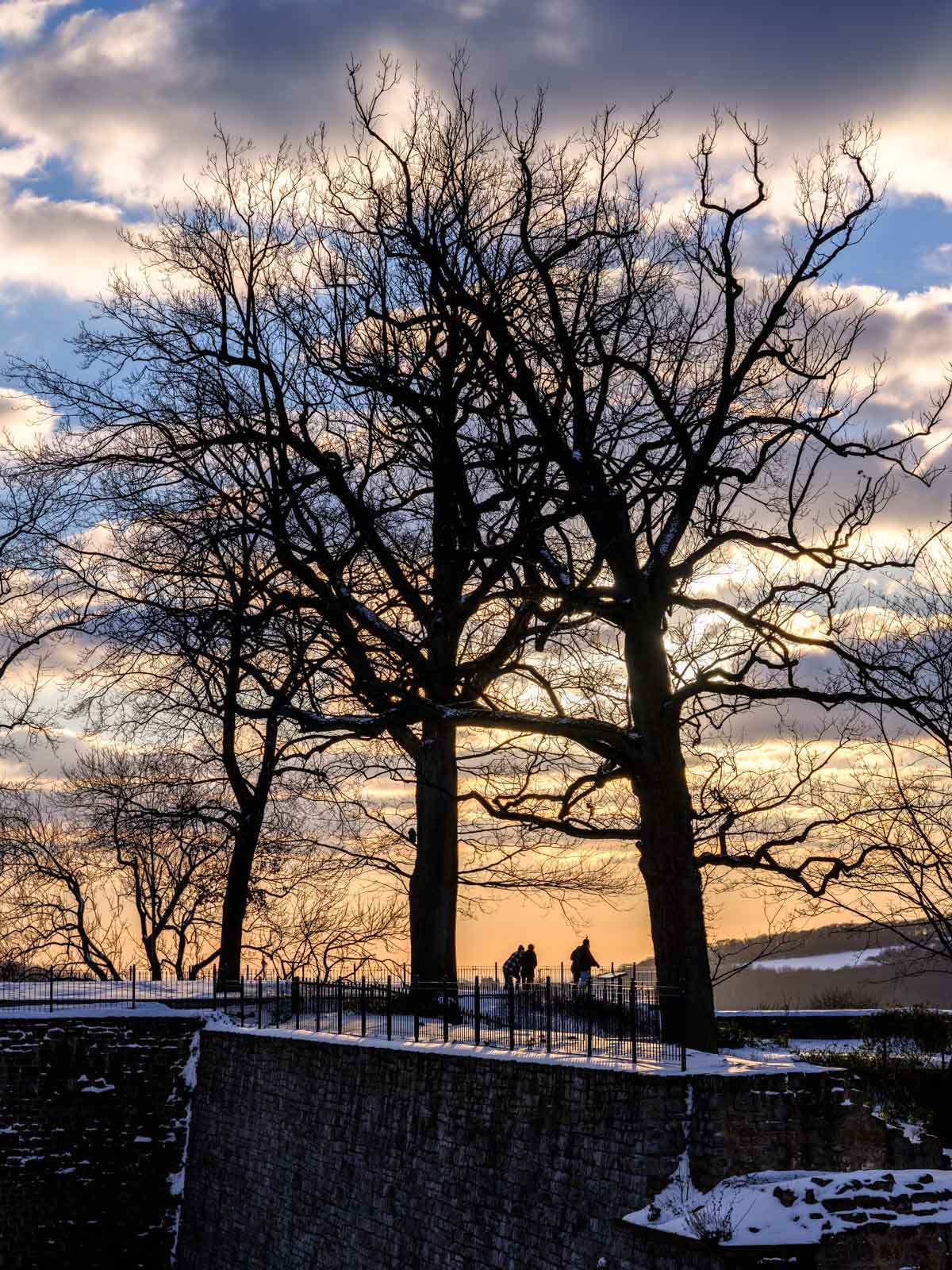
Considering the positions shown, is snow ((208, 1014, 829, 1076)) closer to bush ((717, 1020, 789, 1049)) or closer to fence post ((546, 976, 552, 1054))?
fence post ((546, 976, 552, 1054))

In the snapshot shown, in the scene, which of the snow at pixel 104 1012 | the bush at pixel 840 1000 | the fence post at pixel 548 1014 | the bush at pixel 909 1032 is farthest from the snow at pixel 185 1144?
the bush at pixel 840 1000

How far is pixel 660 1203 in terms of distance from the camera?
1409cm

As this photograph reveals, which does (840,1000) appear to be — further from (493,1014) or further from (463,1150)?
(463,1150)

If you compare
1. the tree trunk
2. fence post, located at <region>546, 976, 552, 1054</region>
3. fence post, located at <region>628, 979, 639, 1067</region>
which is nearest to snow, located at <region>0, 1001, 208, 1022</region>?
the tree trunk

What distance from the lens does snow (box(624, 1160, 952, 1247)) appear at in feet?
43.0

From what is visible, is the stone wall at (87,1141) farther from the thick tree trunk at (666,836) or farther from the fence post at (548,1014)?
the fence post at (548,1014)

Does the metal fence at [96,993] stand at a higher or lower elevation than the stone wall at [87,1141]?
higher

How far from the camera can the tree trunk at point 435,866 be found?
1086 inches

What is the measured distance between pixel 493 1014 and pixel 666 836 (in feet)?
15.0

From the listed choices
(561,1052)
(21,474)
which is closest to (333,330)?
(21,474)

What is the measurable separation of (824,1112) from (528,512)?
33.1ft

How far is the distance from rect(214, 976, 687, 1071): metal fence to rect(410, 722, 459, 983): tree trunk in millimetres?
869

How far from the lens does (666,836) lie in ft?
68.7

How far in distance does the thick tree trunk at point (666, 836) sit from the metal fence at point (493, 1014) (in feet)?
3.64
